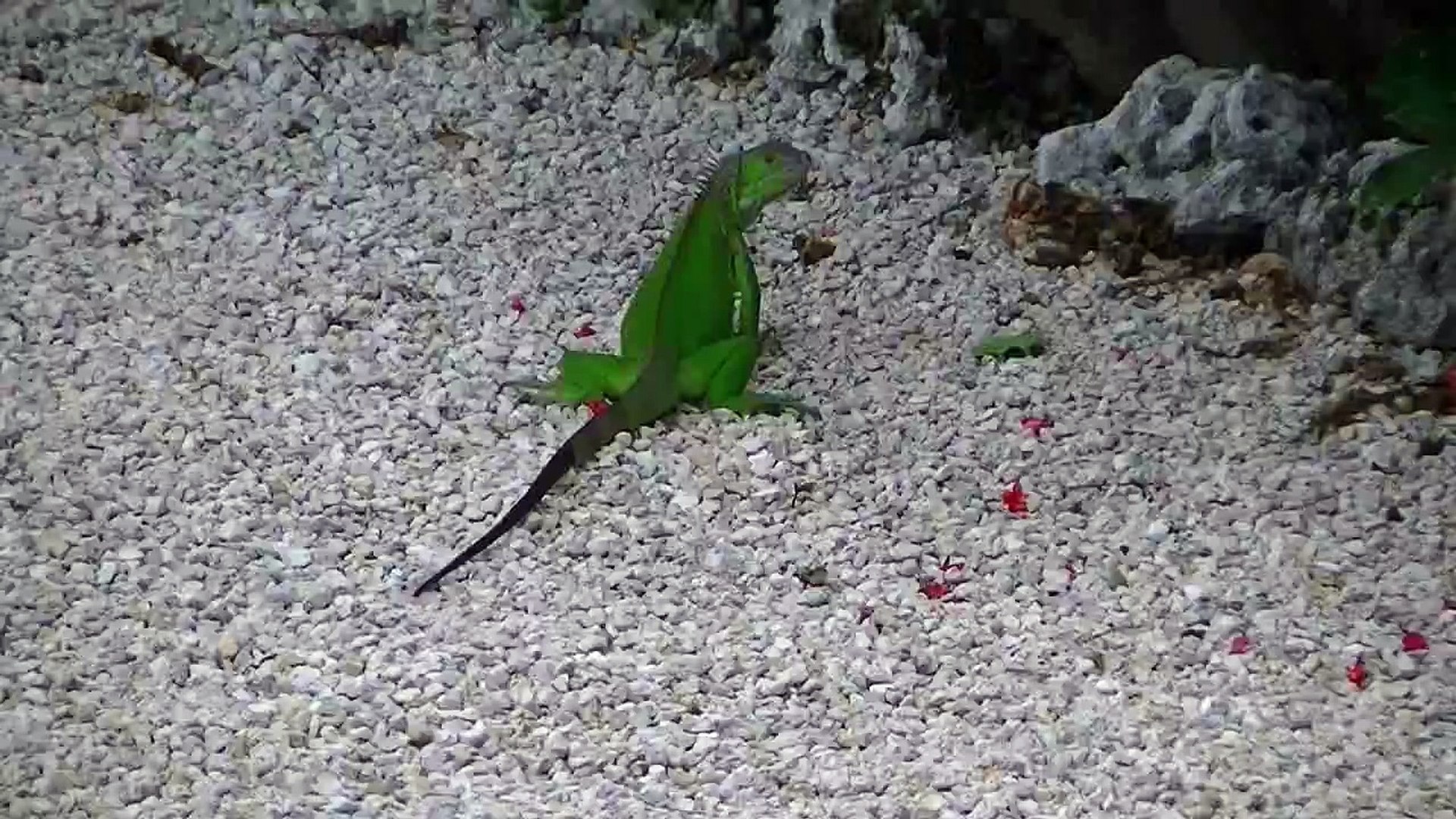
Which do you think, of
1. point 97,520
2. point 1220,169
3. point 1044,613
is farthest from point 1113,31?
point 97,520

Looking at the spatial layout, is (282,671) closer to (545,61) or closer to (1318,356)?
(1318,356)

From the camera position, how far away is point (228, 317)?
15.3 feet

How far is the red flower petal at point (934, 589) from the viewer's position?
3.73m

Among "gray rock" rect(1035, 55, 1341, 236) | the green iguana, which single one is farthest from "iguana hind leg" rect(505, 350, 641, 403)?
"gray rock" rect(1035, 55, 1341, 236)

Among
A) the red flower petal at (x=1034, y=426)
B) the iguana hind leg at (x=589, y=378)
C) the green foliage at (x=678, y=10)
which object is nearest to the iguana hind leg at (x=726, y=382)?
the iguana hind leg at (x=589, y=378)

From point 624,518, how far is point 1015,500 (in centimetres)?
81

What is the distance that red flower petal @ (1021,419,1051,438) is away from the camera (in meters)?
4.25

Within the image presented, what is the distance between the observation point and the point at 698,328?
14.5ft

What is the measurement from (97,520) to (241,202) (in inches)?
58.2

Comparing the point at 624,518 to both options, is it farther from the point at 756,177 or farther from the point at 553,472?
the point at 756,177

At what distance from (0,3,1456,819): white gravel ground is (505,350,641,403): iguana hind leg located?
0.19 feet

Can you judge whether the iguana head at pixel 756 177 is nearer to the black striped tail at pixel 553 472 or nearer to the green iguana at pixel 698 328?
the green iguana at pixel 698 328

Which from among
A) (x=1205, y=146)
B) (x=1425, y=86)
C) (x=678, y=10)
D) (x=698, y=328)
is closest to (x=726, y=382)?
(x=698, y=328)

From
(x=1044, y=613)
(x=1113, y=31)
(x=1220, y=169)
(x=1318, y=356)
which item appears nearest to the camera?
(x=1044, y=613)
